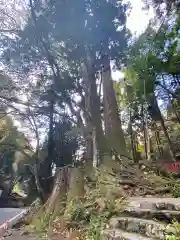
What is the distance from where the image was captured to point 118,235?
12.0 ft

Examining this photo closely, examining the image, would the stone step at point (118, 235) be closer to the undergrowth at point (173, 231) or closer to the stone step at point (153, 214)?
the undergrowth at point (173, 231)

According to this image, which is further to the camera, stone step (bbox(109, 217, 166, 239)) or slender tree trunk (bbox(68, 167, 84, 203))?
slender tree trunk (bbox(68, 167, 84, 203))

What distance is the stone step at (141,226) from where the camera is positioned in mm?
3338

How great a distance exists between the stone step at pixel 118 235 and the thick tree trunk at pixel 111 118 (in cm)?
449

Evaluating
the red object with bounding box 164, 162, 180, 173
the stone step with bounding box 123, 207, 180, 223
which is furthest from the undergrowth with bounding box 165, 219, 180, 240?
the red object with bounding box 164, 162, 180, 173

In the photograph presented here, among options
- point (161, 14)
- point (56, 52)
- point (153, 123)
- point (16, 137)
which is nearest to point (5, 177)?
point (16, 137)

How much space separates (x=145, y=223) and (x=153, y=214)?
29 centimetres

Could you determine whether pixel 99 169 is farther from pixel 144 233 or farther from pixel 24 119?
pixel 24 119

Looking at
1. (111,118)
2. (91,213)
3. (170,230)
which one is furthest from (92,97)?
(170,230)

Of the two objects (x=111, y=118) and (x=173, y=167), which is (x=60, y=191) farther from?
(x=173, y=167)

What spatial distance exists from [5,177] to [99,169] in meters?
20.2

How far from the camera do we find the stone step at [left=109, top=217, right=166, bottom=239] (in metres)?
3.34

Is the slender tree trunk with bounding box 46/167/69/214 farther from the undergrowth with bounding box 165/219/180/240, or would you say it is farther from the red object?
the undergrowth with bounding box 165/219/180/240

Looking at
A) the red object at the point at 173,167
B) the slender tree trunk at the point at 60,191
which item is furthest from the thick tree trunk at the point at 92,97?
the red object at the point at 173,167
